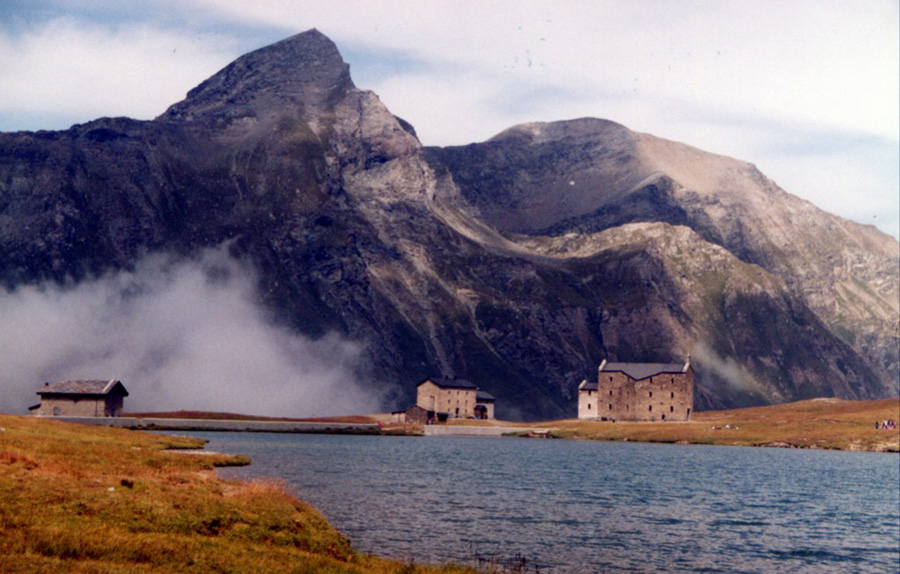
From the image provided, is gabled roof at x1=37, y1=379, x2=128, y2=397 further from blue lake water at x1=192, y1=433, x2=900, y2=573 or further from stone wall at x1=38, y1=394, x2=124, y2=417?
blue lake water at x1=192, y1=433, x2=900, y2=573

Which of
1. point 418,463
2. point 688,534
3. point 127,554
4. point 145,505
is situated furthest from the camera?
point 418,463

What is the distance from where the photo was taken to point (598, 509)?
3292 inches

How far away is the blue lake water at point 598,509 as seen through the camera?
199 ft

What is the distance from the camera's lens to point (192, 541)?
130 feet

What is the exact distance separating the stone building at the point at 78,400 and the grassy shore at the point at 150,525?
13069cm

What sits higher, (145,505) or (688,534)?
(145,505)

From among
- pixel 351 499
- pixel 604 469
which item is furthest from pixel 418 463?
pixel 351 499

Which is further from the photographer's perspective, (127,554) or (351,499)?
(351,499)

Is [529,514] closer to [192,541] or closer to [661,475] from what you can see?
[192,541]

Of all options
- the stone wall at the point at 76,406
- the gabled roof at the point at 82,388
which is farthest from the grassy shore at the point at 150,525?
the gabled roof at the point at 82,388

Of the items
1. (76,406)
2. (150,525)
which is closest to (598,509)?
(150,525)

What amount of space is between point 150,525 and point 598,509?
49308 millimetres

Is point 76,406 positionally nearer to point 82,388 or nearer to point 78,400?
point 78,400

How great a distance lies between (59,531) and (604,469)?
102014mm
